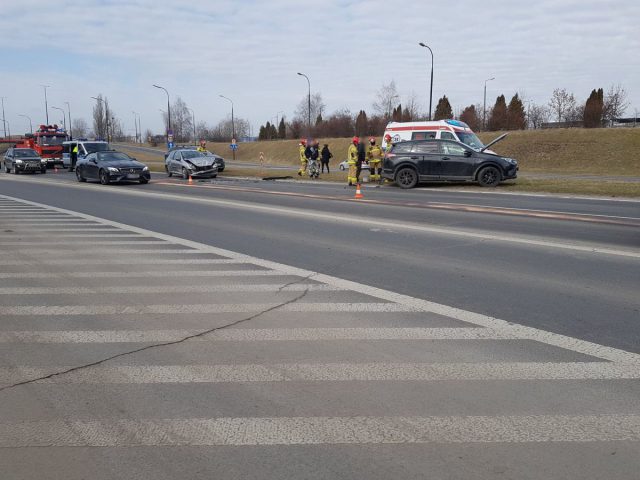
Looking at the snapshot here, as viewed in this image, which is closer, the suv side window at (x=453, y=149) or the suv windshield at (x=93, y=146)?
the suv side window at (x=453, y=149)

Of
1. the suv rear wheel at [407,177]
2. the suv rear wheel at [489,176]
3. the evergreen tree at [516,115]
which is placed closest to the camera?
the suv rear wheel at [489,176]

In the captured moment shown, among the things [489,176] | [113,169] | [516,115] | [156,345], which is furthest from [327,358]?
[516,115]

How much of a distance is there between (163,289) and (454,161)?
623 inches

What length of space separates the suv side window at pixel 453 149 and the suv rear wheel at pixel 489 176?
1.02 m

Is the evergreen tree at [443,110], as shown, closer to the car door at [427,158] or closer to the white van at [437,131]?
the white van at [437,131]

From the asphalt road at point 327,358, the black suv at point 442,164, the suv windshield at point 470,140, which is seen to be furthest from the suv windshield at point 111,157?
the asphalt road at point 327,358

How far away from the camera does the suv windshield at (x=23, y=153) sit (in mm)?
37406

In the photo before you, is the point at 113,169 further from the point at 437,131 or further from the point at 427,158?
the point at 437,131

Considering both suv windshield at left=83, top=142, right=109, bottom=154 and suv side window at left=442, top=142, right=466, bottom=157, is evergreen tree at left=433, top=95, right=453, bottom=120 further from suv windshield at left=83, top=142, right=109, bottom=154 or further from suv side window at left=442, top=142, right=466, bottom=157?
suv side window at left=442, top=142, right=466, bottom=157

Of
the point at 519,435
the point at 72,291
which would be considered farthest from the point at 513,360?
the point at 72,291

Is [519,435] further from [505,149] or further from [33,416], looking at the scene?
[505,149]

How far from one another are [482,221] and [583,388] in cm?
869

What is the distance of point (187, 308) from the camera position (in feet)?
20.8

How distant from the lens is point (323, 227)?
12.1 meters
